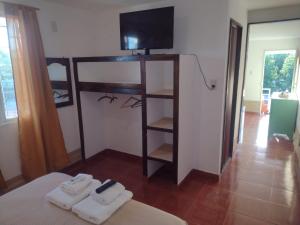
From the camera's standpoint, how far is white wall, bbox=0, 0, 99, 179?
2457mm

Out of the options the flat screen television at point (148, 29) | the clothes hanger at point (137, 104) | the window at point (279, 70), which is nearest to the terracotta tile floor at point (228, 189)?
the clothes hanger at point (137, 104)

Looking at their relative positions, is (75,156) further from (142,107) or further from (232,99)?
(232,99)

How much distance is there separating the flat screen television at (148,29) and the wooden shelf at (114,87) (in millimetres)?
526

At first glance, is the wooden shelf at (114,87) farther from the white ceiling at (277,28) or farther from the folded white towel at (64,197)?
the white ceiling at (277,28)

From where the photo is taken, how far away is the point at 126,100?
10.7ft

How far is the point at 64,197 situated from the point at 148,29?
2050mm

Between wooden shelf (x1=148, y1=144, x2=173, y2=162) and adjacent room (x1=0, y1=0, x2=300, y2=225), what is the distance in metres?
0.01

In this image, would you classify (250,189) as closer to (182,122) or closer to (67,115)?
(182,122)

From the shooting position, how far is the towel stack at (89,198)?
1.31 metres

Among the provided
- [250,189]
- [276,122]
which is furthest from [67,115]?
[276,122]

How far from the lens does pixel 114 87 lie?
8.89 feet

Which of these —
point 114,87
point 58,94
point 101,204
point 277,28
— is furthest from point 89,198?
point 277,28

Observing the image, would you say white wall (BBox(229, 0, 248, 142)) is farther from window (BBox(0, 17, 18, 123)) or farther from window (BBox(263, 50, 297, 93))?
window (BBox(263, 50, 297, 93))

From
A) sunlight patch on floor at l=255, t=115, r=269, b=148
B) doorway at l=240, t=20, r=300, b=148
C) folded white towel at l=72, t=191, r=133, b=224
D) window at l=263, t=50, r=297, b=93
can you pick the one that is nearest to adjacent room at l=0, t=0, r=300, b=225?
folded white towel at l=72, t=191, r=133, b=224
